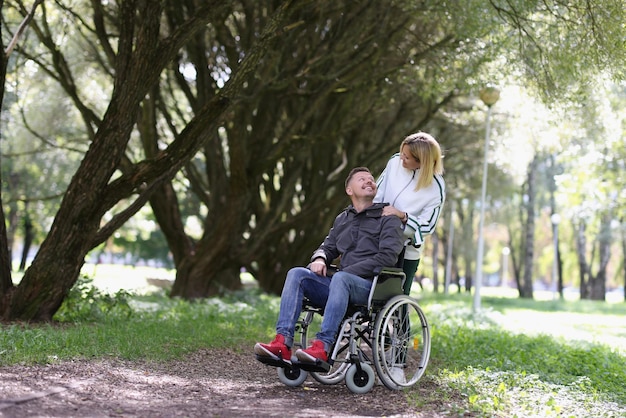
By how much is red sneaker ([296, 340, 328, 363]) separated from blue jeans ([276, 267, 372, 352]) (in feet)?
0.14

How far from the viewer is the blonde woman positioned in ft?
18.9

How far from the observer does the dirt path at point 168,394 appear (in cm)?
427

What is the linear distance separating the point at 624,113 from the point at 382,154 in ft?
16.0

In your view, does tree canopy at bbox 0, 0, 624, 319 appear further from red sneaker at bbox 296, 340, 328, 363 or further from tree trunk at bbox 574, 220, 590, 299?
tree trunk at bbox 574, 220, 590, 299

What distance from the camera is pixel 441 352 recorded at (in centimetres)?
798

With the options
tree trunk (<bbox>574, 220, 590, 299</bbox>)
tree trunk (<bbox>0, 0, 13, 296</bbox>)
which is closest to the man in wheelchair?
tree trunk (<bbox>0, 0, 13, 296</bbox>)

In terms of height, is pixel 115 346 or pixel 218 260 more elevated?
pixel 218 260

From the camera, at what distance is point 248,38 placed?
40.9 feet

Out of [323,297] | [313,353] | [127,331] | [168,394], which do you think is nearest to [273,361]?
[313,353]

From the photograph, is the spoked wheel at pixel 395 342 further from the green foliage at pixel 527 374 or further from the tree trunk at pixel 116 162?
the tree trunk at pixel 116 162

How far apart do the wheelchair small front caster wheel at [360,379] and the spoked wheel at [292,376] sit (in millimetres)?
358

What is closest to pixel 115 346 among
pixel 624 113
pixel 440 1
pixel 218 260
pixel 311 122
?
pixel 440 1

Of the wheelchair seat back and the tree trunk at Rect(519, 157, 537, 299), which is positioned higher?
the tree trunk at Rect(519, 157, 537, 299)

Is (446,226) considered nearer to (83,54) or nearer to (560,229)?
(560,229)
